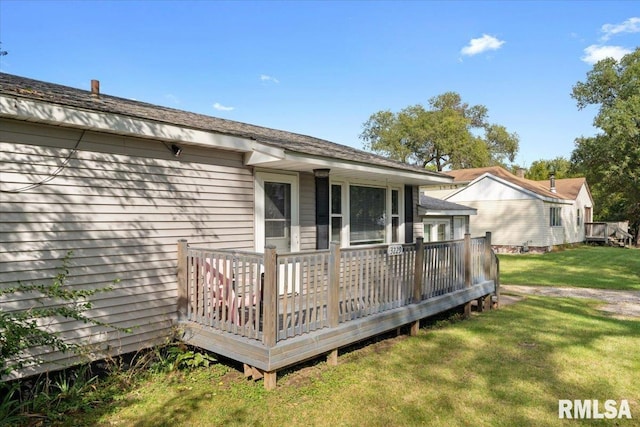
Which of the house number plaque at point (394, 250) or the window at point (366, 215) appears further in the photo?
the window at point (366, 215)

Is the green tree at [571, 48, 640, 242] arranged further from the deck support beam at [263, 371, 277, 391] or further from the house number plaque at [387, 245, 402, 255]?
the deck support beam at [263, 371, 277, 391]

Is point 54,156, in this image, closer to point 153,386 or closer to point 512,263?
point 153,386

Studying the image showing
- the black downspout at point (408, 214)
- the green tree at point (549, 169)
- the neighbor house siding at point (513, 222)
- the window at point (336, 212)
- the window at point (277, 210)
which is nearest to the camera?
the window at point (277, 210)

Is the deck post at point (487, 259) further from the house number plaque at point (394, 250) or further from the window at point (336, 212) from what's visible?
the house number plaque at point (394, 250)

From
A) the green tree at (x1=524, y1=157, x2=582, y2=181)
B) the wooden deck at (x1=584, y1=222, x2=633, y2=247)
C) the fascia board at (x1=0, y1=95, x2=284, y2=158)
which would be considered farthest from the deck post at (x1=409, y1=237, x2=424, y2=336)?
the green tree at (x1=524, y1=157, x2=582, y2=181)

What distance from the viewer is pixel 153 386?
168 inches

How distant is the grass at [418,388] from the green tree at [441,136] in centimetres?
3557

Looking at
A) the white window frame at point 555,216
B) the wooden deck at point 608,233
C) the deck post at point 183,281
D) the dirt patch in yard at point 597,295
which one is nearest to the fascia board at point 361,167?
the deck post at point 183,281

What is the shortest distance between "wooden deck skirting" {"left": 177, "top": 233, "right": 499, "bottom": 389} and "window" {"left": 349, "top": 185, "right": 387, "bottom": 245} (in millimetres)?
2012

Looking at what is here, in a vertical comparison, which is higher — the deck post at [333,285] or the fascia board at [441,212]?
the fascia board at [441,212]

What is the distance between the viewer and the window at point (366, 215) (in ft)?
26.2

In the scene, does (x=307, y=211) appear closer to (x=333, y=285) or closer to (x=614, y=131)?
(x=333, y=285)

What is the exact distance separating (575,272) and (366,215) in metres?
10.5

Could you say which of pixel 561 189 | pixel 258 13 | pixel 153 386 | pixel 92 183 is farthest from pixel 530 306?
pixel 561 189
